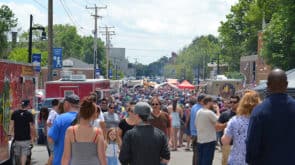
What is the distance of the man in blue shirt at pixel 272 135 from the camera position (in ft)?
19.1

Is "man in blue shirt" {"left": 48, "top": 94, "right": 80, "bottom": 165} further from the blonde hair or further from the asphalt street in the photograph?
the asphalt street

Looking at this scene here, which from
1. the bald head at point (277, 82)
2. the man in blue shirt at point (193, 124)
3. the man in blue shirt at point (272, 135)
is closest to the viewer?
the man in blue shirt at point (272, 135)

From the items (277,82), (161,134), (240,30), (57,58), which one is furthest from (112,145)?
(240,30)

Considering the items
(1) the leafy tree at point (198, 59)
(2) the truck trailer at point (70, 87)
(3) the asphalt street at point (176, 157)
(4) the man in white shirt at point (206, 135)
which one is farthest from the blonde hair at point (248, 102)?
(1) the leafy tree at point (198, 59)

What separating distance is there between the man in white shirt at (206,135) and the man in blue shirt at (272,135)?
260 inches

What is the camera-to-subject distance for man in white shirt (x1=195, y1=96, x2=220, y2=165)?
12484mm

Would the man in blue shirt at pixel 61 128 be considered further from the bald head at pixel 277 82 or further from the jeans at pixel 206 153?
the jeans at pixel 206 153

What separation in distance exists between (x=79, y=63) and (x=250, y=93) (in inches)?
4333

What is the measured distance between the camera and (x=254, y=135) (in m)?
5.80

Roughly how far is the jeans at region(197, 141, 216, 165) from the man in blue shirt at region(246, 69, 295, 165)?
6.60 metres

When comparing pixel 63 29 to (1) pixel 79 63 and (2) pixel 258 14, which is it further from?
(2) pixel 258 14

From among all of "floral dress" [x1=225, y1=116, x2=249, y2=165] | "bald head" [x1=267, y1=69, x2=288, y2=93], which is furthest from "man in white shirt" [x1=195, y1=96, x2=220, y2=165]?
"bald head" [x1=267, y1=69, x2=288, y2=93]

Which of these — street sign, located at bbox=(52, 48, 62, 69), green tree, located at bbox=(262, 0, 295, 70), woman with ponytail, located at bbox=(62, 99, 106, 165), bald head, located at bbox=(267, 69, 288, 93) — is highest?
green tree, located at bbox=(262, 0, 295, 70)

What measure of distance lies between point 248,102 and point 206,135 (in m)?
4.57
